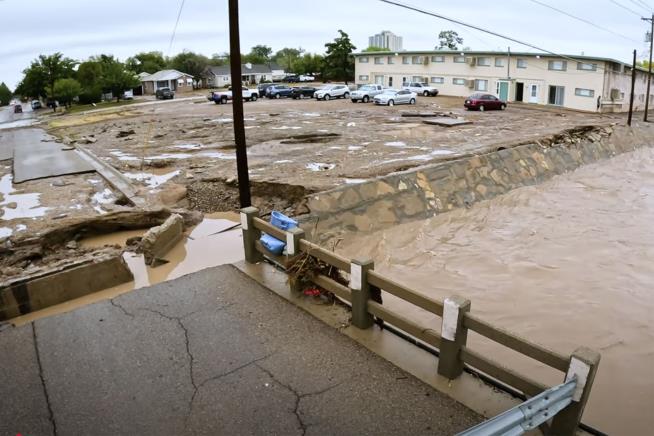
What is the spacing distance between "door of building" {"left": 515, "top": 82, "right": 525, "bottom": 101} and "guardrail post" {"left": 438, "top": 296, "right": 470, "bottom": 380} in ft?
156

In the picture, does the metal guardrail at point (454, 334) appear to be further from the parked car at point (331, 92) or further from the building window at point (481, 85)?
the building window at point (481, 85)

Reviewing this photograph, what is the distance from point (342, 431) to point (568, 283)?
707 cm

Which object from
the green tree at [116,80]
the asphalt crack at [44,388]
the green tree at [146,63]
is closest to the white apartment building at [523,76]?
the green tree at [116,80]

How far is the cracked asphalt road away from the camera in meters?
4.33

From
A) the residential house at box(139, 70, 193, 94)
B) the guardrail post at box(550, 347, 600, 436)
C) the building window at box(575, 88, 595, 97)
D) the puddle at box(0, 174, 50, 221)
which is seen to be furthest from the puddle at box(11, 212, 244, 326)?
the residential house at box(139, 70, 193, 94)

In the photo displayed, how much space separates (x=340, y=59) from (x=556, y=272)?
6262 centimetres

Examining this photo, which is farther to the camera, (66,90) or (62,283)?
(66,90)

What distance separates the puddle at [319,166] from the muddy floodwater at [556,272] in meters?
4.18

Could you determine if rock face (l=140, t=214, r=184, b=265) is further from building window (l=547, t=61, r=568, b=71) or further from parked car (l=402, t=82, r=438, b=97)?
parked car (l=402, t=82, r=438, b=97)

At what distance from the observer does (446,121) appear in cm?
2848

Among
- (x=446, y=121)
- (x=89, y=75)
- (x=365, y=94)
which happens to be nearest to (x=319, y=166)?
(x=446, y=121)

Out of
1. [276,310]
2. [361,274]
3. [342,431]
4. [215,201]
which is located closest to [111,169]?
[215,201]

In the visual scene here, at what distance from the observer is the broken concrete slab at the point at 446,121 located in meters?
27.3

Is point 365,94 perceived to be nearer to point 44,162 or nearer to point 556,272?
point 44,162
